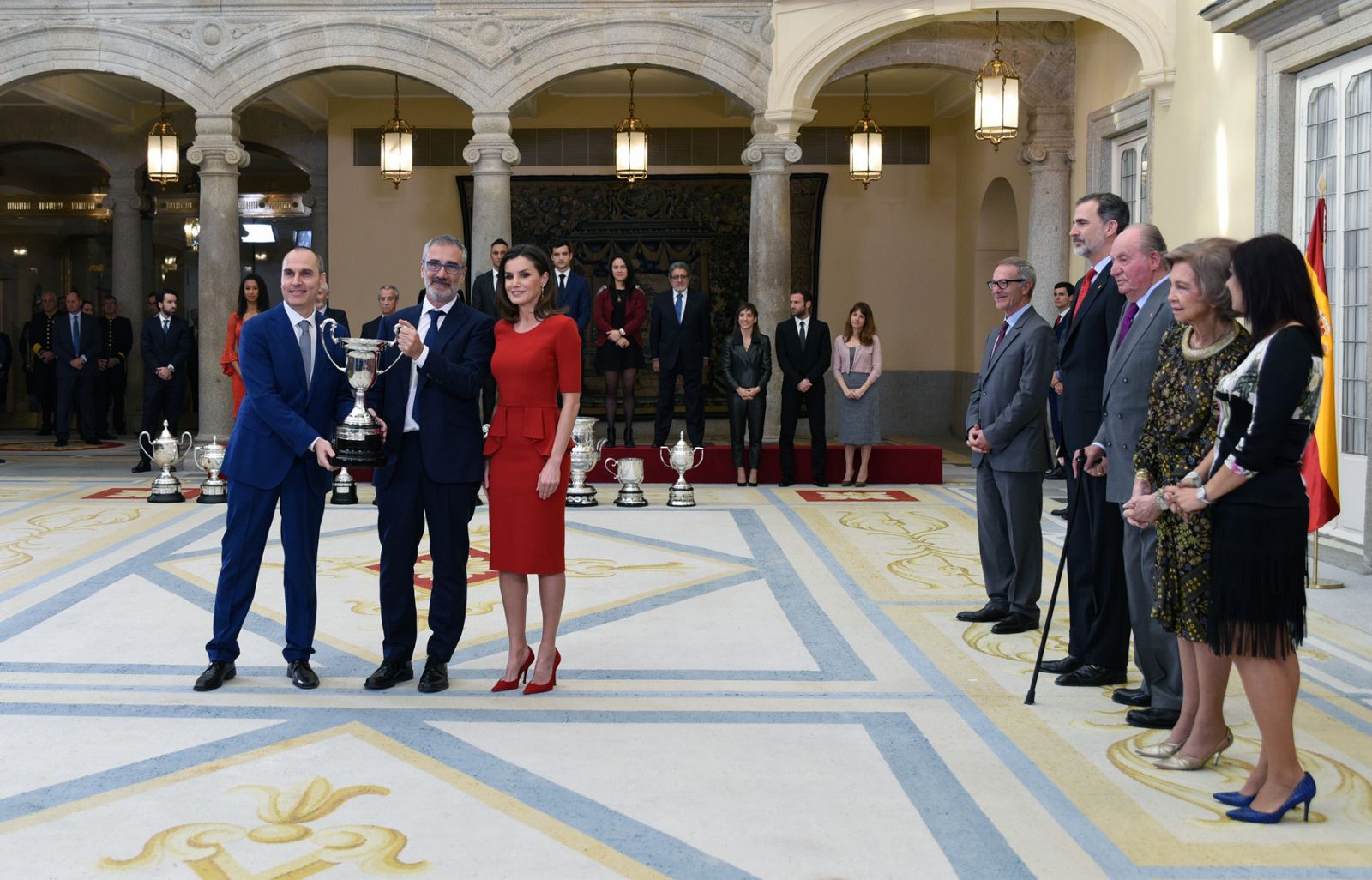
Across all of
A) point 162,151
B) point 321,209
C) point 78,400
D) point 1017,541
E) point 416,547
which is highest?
point 162,151

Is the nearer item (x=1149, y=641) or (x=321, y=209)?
(x=1149, y=641)

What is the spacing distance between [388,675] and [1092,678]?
8.57 ft

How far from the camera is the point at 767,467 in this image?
11.8 metres

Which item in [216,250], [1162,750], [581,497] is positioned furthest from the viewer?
[216,250]

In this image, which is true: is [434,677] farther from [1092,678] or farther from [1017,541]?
[1017,541]

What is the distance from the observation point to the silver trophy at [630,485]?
1009 cm

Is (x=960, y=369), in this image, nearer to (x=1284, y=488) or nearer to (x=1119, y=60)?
(x=1119, y=60)

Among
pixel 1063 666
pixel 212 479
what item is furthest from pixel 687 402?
pixel 1063 666

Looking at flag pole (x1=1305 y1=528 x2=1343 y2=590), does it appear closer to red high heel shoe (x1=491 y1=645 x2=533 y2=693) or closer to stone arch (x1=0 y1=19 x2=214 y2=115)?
red high heel shoe (x1=491 y1=645 x2=533 y2=693)

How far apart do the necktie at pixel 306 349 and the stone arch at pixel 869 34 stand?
754 cm

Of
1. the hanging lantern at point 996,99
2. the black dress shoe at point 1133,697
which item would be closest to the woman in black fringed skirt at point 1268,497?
the black dress shoe at point 1133,697

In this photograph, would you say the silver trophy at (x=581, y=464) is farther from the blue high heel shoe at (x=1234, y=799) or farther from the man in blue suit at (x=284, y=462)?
the blue high heel shoe at (x=1234, y=799)

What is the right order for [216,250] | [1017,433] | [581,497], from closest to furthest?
[1017,433] < [581,497] < [216,250]

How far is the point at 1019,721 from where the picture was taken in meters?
4.62
